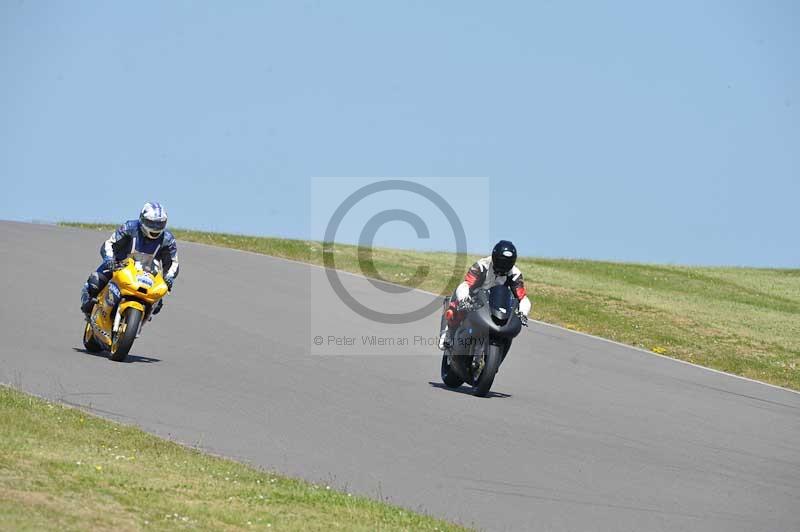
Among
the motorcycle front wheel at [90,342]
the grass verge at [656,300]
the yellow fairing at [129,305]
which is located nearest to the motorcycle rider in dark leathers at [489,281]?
the yellow fairing at [129,305]

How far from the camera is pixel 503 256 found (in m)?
15.8

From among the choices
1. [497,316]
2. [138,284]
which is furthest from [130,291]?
[497,316]

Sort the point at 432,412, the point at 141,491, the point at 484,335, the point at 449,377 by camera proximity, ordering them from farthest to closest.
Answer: the point at 449,377
the point at 484,335
the point at 432,412
the point at 141,491

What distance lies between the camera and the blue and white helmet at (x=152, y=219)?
15688mm

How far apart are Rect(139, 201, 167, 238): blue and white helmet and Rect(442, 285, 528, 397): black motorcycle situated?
3.88m

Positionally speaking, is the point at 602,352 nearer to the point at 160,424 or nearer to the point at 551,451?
the point at 551,451

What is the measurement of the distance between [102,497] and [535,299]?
71.1ft

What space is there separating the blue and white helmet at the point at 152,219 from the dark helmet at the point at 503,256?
4.12m

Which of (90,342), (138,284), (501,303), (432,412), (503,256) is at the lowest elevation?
(432,412)

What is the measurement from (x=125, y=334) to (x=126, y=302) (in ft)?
1.28

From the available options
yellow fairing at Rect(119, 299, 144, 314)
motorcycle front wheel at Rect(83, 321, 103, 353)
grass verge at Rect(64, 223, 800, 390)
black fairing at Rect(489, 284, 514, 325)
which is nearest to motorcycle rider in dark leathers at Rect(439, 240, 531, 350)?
black fairing at Rect(489, 284, 514, 325)

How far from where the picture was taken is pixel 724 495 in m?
11.7

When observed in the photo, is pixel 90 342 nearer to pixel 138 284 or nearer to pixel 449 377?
pixel 138 284

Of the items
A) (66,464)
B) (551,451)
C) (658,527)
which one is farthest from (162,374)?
(658,527)
